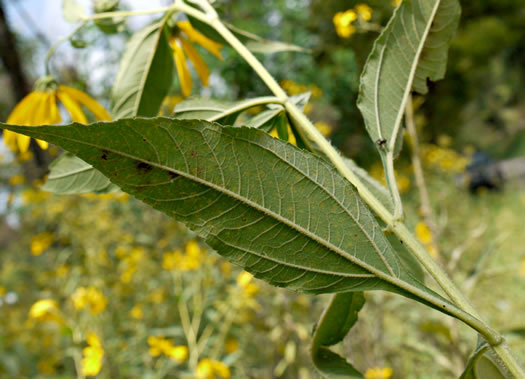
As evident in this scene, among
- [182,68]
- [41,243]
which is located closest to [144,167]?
[182,68]

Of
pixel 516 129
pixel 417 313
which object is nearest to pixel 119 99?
pixel 417 313

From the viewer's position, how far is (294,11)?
284 centimetres

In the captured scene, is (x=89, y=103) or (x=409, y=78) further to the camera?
(x=89, y=103)

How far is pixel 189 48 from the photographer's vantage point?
0.36 meters

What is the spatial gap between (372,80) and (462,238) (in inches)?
112

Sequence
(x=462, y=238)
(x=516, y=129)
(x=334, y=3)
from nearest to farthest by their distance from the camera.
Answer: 1. (x=462, y=238)
2. (x=334, y=3)
3. (x=516, y=129)

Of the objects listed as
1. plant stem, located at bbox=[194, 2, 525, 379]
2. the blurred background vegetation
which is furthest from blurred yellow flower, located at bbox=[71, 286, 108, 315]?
plant stem, located at bbox=[194, 2, 525, 379]

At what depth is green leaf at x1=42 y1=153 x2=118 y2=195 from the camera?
0.28 m

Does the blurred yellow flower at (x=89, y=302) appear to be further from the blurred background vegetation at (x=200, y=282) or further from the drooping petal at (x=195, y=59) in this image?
the drooping petal at (x=195, y=59)

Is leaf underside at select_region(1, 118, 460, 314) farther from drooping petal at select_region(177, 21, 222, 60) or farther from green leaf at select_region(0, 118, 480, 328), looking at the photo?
drooping petal at select_region(177, 21, 222, 60)

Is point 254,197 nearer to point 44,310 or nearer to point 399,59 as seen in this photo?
point 399,59

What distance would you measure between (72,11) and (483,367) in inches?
15.1

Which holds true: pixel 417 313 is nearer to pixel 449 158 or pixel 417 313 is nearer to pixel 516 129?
pixel 449 158

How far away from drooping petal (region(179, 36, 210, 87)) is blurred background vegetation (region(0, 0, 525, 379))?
0.13 ft
